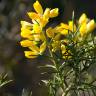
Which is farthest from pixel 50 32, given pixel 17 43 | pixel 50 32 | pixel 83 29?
pixel 17 43

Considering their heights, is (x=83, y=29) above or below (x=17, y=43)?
above

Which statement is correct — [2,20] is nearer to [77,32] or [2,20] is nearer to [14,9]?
[14,9]

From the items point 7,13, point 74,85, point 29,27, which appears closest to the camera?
point 74,85

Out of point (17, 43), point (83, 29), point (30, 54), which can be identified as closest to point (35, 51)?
point (30, 54)

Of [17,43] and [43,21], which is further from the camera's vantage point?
[17,43]

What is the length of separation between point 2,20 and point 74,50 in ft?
9.81

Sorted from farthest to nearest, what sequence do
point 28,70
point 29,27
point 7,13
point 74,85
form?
point 7,13 → point 28,70 → point 29,27 → point 74,85

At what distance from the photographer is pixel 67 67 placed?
1248 mm

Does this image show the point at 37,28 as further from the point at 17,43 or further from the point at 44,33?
the point at 17,43

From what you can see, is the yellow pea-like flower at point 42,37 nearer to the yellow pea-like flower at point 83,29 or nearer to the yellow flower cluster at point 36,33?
the yellow flower cluster at point 36,33

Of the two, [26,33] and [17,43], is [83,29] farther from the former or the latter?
[17,43]

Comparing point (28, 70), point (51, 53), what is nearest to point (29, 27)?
point (51, 53)

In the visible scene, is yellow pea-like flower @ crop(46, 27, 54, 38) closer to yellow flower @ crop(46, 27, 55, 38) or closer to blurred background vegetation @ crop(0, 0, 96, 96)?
yellow flower @ crop(46, 27, 55, 38)

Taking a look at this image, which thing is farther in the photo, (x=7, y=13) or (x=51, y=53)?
(x=7, y=13)
